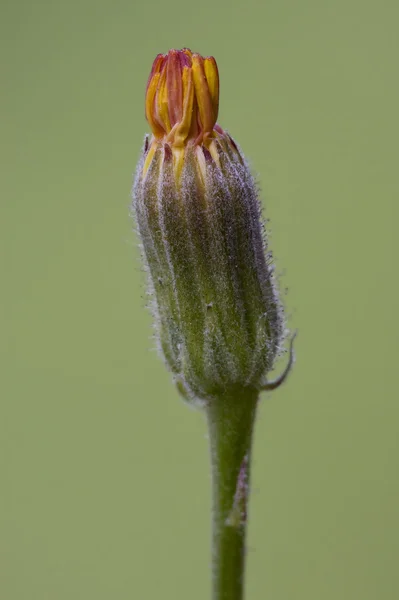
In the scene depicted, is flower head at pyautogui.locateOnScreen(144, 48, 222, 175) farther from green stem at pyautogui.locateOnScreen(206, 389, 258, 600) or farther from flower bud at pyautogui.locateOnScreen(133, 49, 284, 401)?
green stem at pyautogui.locateOnScreen(206, 389, 258, 600)

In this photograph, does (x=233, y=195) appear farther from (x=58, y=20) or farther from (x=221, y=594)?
(x=58, y=20)

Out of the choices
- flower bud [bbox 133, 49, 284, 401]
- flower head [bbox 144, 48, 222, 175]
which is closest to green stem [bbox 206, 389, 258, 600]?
flower bud [bbox 133, 49, 284, 401]

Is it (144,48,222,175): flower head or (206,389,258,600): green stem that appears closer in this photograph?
(144,48,222,175): flower head

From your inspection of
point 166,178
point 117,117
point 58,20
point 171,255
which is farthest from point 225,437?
point 58,20

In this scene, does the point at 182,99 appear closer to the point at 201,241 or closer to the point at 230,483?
the point at 201,241

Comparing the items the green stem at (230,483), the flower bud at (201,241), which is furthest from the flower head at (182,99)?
the green stem at (230,483)

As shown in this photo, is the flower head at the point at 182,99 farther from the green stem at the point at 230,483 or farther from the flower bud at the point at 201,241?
the green stem at the point at 230,483

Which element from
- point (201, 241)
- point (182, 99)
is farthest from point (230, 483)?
point (182, 99)
